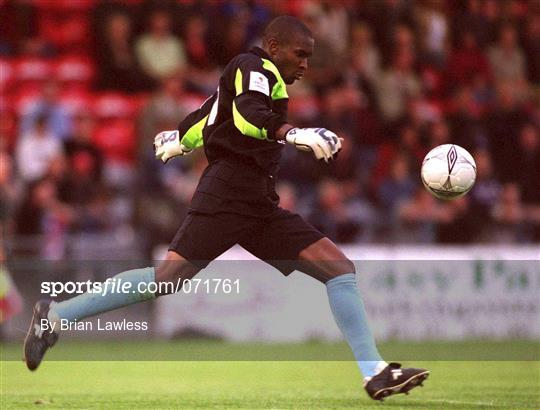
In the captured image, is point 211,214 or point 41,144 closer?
point 211,214

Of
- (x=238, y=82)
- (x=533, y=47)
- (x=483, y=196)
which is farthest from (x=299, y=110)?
(x=238, y=82)

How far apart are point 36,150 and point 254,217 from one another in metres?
8.34

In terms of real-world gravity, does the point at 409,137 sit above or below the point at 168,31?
below

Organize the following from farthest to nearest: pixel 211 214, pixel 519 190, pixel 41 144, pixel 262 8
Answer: pixel 262 8, pixel 519 190, pixel 41 144, pixel 211 214

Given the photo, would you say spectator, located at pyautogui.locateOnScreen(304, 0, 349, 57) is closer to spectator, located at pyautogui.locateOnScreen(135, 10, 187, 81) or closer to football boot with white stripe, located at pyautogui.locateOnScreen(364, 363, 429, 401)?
spectator, located at pyautogui.locateOnScreen(135, 10, 187, 81)

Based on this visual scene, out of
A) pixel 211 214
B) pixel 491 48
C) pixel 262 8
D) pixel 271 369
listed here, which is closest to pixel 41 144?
pixel 262 8

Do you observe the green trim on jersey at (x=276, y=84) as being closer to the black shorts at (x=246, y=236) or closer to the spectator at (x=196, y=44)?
the black shorts at (x=246, y=236)

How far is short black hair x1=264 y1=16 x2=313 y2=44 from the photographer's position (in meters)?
7.52

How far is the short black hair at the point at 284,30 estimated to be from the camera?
24.7ft

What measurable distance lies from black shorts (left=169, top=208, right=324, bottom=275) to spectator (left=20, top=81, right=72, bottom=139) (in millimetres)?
8434

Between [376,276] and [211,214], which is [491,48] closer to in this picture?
[376,276]

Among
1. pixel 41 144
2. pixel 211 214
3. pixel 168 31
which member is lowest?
pixel 211 214

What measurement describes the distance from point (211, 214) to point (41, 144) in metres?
8.35

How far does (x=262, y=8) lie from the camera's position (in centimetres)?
1797
